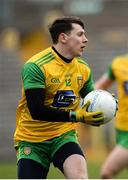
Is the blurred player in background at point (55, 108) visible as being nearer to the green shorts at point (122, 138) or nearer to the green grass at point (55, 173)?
the green shorts at point (122, 138)

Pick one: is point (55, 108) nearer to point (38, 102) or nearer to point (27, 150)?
point (38, 102)

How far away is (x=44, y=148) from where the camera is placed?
9.23m

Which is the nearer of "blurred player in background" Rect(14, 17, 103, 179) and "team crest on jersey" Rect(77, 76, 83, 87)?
"blurred player in background" Rect(14, 17, 103, 179)

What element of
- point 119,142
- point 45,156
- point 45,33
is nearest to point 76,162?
point 45,156

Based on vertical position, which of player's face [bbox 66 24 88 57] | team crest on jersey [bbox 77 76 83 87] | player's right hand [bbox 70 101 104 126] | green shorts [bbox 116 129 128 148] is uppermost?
player's face [bbox 66 24 88 57]

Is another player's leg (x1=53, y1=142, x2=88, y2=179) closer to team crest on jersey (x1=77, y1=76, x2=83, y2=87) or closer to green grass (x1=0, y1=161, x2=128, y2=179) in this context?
team crest on jersey (x1=77, y1=76, x2=83, y2=87)

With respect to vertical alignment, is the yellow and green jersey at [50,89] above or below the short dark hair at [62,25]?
below

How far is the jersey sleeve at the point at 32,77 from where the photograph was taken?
9.02m

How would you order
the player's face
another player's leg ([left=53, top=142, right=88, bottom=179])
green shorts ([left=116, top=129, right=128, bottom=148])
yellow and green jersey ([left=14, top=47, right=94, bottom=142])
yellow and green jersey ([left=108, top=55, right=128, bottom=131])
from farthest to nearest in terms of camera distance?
yellow and green jersey ([left=108, top=55, right=128, bottom=131])
green shorts ([left=116, top=129, right=128, bottom=148])
the player's face
yellow and green jersey ([left=14, top=47, right=94, bottom=142])
another player's leg ([left=53, top=142, right=88, bottom=179])

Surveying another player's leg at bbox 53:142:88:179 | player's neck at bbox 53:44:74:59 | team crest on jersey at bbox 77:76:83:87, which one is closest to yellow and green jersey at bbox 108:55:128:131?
team crest on jersey at bbox 77:76:83:87

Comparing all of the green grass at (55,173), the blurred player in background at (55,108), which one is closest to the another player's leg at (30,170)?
the blurred player in background at (55,108)

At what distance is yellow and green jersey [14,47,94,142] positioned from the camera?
912 cm

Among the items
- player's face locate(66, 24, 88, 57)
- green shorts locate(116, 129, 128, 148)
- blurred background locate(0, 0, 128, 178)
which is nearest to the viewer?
player's face locate(66, 24, 88, 57)

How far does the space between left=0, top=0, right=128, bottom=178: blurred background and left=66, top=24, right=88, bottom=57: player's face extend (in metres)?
9.37
